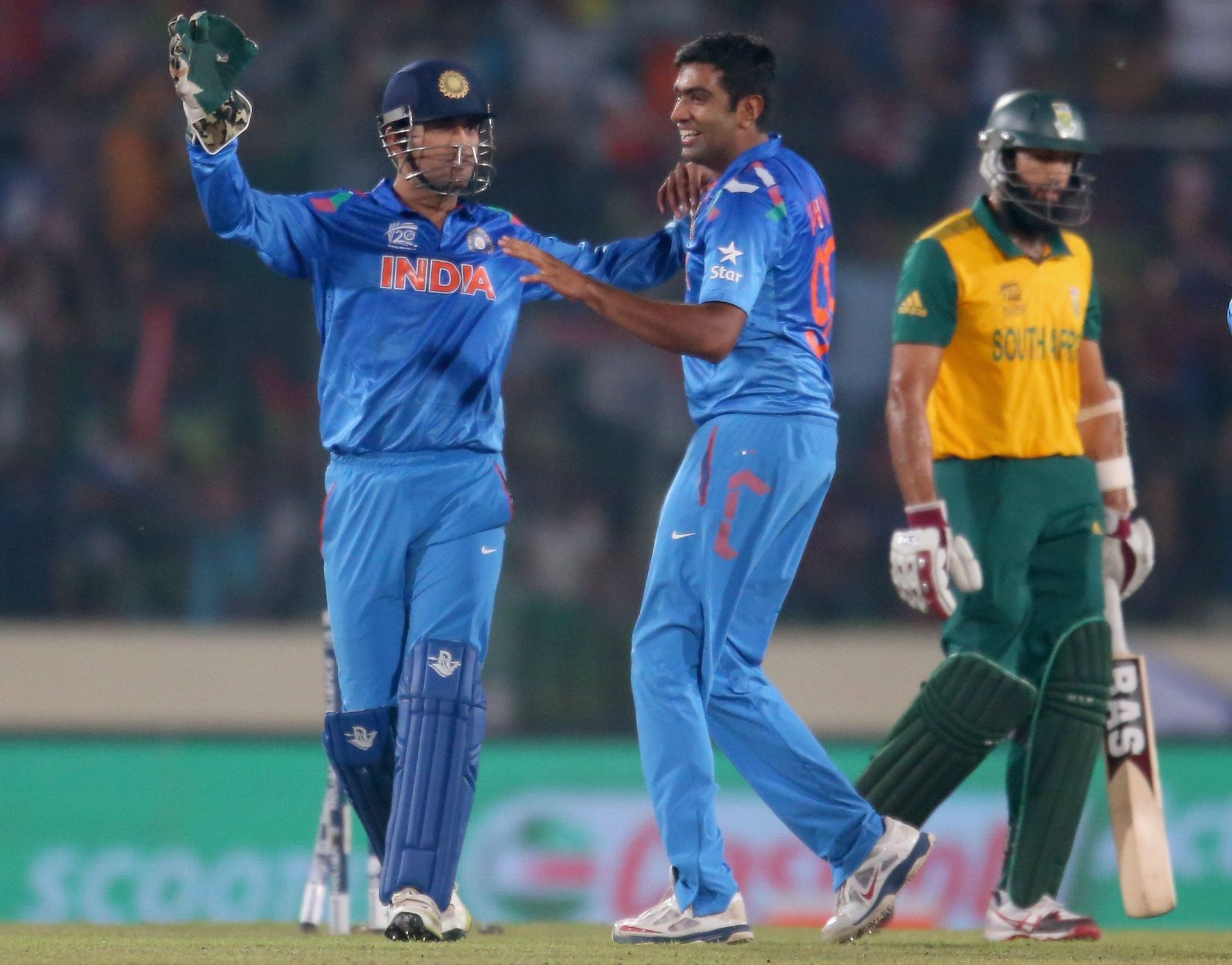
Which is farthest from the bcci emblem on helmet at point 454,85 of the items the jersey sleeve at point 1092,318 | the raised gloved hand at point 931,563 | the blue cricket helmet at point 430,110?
the jersey sleeve at point 1092,318

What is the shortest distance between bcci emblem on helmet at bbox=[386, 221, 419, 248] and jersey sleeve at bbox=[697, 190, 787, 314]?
27.6 inches

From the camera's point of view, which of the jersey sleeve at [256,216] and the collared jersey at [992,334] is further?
the collared jersey at [992,334]

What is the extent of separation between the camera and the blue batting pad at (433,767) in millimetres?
3971

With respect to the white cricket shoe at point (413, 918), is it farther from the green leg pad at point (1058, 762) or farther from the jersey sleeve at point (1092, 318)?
the jersey sleeve at point (1092, 318)

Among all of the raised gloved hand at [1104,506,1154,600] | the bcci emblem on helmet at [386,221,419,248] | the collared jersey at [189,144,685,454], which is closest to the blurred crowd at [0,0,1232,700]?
the raised gloved hand at [1104,506,1154,600]

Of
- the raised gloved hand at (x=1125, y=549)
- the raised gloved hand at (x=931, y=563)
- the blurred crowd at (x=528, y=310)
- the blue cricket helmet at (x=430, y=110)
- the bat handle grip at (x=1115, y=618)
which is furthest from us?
the blurred crowd at (x=528, y=310)

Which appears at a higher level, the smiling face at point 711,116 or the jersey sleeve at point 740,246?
the smiling face at point 711,116

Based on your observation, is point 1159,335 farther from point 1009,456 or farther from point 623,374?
point 1009,456

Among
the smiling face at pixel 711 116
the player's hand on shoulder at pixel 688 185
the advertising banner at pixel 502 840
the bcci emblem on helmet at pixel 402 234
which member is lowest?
the advertising banner at pixel 502 840

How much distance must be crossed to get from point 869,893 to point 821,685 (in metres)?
4.13

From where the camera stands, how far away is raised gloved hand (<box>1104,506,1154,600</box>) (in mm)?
4906

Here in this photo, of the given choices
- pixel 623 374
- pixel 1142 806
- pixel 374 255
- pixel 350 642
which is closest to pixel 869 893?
pixel 1142 806

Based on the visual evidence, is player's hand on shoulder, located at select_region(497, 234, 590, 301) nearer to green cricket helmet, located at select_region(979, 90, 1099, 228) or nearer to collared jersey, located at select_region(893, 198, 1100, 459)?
collared jersey, located at select_region(893, 198, 1100, 459)

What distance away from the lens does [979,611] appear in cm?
458
